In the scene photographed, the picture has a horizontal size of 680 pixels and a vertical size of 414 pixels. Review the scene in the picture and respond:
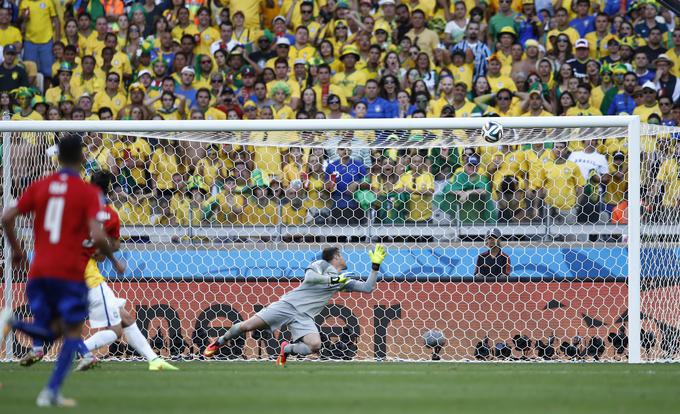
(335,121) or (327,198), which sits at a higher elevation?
(335,121)

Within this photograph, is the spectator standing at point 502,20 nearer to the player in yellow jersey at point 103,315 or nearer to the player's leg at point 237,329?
the player's leg at point 237,329

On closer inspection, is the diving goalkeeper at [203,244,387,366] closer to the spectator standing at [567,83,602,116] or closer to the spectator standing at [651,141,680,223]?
the spectator standing at [651,141,680,223]

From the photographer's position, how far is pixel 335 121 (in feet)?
40.8

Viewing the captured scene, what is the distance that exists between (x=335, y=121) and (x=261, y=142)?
→ 1222 mm

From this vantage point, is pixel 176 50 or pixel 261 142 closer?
pixel 261 142

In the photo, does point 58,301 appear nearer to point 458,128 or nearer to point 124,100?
point 458,128

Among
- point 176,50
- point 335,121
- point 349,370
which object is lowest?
point 349,370

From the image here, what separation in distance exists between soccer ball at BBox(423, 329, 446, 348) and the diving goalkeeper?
4.42 ft

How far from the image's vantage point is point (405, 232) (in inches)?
505

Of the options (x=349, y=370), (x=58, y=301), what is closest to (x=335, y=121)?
(x=349, y=370)

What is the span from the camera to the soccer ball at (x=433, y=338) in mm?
12867

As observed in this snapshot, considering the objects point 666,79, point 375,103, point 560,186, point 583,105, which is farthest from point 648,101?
point 375,103

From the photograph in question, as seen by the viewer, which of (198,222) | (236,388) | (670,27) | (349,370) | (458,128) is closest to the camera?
(236,388)

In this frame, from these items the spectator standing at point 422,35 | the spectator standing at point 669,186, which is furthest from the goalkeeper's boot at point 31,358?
the spectator standing at point 422,35
